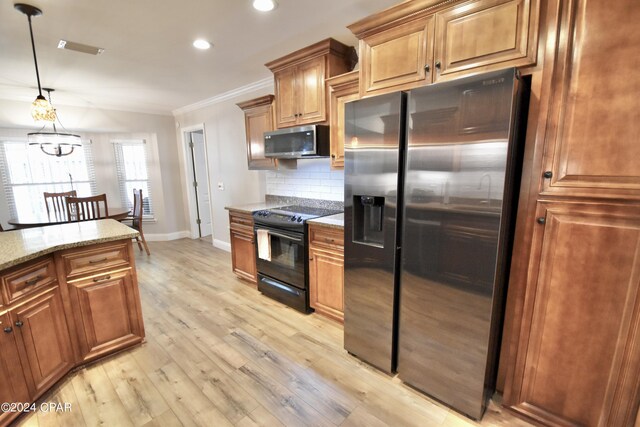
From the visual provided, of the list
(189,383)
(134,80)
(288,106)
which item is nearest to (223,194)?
(134,80)

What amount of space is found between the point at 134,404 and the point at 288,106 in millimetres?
2682

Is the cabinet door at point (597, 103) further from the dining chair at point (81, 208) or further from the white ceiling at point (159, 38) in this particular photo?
the dining chair at point (81, 208)

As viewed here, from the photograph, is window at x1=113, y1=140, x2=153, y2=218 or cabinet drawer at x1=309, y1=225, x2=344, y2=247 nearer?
cabinet drawer at x1=309, y1=225, x2=344, y2=247

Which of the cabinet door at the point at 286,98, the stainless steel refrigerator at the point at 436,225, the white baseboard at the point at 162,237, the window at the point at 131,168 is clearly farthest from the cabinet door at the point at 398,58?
the white baseboard at the point at 162,237

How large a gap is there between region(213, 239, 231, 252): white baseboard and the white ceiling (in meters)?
2.53

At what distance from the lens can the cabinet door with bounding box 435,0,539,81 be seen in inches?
51.8

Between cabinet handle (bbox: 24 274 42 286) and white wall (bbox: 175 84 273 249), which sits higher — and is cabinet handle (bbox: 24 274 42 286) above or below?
below

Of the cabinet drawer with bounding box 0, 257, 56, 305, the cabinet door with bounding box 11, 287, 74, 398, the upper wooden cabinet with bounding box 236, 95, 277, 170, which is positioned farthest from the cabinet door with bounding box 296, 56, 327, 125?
the cabinet door with bounding box 11, 287, 74, 398

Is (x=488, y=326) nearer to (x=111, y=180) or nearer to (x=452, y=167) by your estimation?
(x=452, y=167)

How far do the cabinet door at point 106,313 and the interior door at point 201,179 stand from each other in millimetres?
3335

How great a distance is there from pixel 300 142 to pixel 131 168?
433 cm

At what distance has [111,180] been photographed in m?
5.13

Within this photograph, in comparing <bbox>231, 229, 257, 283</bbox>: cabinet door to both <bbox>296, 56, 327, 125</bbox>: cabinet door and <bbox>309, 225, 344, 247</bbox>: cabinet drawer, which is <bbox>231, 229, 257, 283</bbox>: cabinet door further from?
<bbox>296, 56, 327, 125</bbox>: cabinet door

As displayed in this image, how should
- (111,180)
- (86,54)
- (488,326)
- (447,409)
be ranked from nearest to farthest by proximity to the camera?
(488,326), (447,409), (86,54), (111,180)
